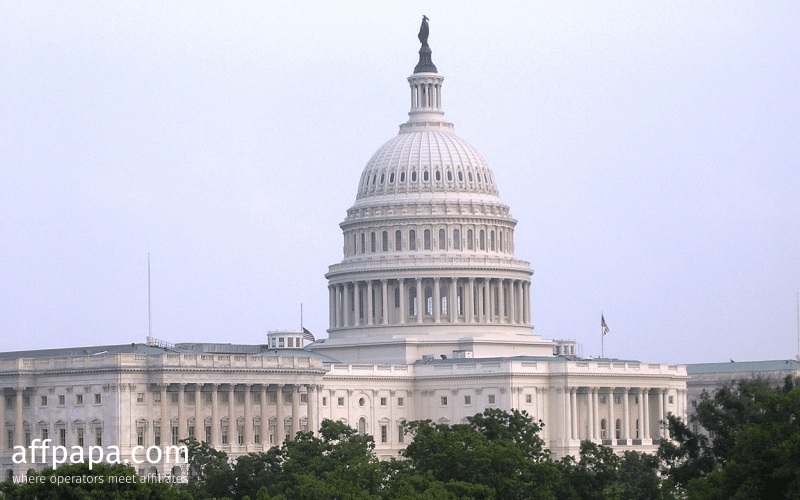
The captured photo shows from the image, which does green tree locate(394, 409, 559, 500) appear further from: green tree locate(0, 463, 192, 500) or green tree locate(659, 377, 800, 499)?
green tree locate(0, 463, 192, 500)

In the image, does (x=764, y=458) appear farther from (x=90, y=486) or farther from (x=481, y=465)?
(x=481, y=465)

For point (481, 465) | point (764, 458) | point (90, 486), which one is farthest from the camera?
point (481, 465)

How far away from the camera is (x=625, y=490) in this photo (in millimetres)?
159375

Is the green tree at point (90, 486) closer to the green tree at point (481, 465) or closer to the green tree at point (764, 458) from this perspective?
the green tree at point (481, 465)

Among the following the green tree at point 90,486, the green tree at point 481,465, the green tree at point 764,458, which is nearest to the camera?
the green tree at point 764,458

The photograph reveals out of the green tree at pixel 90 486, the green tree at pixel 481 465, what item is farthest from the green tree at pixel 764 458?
the green tree at pixel 90 486

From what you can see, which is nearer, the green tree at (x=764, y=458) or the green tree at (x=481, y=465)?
the green tree at (x=764, y=458)

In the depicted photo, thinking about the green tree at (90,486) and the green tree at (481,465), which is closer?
the green tree at (90,486)

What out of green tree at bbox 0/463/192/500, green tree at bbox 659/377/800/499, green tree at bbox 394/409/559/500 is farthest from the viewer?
green tree at bbox 394/409/559/500

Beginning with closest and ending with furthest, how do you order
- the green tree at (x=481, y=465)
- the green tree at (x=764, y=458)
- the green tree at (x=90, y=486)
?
the green tree at (x=764, y=458), the green tree at (x=90, y=486), the green tree at (x=481, y=465)

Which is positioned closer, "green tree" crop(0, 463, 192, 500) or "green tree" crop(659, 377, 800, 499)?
"green tree" crop(659, 377, 800, 499)

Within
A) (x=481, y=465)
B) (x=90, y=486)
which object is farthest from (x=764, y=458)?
(x=481, y=465)

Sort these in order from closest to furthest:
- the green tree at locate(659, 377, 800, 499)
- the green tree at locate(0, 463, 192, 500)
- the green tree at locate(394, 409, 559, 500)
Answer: the green tree at locate(659, 377, 800, 499) < the green tree at locate(0, 463, 192, 500) < the green tree at locate(394, 409, 559, 500)

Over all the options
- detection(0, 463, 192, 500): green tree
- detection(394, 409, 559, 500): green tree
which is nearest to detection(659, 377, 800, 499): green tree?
detection(394, 409, 559, 500): green tree
